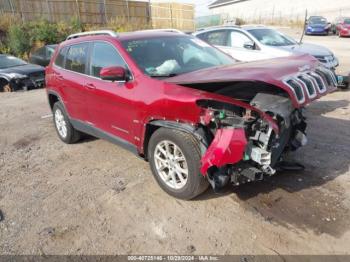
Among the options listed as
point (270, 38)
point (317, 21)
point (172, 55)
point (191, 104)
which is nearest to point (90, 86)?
point (172, 55)

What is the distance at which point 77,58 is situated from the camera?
5.28 m

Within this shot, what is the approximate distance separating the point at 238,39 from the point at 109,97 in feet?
20.1

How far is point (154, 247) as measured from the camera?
3197 mm

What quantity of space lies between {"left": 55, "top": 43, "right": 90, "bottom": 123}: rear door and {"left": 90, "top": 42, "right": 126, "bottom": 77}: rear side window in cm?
21

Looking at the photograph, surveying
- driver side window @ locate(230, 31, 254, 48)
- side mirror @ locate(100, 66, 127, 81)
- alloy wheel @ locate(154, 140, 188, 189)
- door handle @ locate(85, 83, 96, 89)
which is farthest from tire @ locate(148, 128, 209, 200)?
driver side window @ locate(230, 31, 254, 48)

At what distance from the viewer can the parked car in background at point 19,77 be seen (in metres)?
11.6

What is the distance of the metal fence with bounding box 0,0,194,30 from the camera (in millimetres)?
23734

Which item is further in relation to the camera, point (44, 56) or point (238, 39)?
point (44, 56)

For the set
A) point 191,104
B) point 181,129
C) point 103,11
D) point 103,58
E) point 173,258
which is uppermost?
point 103,11

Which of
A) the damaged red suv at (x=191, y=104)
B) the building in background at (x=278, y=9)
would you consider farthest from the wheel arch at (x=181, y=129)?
the building in background at (x=278, y=9)

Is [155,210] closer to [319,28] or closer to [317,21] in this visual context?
[319,28]

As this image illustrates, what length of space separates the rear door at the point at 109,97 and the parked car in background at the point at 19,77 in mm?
7887

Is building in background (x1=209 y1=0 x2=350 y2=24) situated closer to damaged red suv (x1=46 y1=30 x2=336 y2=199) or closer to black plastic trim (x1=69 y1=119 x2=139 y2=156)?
damaged red suv (x1=46 y1=30 x2=336 y2=199)

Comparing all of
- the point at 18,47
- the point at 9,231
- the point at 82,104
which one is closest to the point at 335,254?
the point at 9,231
